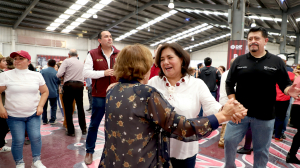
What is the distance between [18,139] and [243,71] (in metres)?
2.77

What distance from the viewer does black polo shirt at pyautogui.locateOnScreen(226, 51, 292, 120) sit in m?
2.06

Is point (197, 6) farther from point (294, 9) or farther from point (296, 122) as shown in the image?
point (296, 122)

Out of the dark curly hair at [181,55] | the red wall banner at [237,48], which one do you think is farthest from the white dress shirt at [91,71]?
the red wall banner at [237,48]

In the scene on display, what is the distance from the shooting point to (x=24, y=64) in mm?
2465

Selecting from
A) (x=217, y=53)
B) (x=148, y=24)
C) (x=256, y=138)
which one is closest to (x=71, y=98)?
(x=256, y=138)

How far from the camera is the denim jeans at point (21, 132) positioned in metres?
2.40

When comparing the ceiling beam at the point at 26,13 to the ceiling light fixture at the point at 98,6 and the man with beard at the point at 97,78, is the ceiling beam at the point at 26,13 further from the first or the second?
the man with beard at the point at 97,78

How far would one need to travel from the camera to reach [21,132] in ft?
7.97

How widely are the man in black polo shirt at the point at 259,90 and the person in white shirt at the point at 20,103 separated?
243 cm

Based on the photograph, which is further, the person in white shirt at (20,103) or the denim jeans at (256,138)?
the person in white shirt at (20,103)

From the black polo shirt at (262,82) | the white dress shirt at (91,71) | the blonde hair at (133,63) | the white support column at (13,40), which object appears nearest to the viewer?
the blonde hair at (133,63)

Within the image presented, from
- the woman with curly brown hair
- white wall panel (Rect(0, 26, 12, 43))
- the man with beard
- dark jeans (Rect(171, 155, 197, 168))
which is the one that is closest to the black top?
the man with beard

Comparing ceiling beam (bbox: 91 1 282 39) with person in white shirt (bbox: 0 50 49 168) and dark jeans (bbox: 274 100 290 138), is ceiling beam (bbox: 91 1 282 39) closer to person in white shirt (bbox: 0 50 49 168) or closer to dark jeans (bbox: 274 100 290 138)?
dark jeans (bbox: 274 100 290 138)

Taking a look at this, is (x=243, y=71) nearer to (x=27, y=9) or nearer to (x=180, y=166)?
(x=180, y=166)
